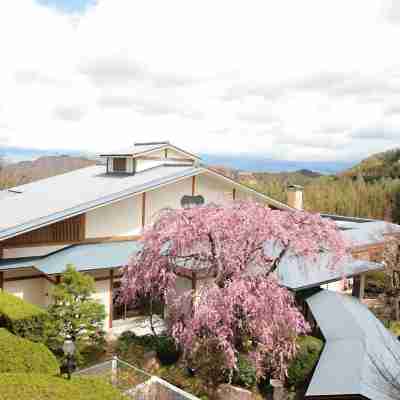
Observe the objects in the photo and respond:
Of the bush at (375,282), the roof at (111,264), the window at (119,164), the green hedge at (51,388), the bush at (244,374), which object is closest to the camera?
the green hedge at (51,388)

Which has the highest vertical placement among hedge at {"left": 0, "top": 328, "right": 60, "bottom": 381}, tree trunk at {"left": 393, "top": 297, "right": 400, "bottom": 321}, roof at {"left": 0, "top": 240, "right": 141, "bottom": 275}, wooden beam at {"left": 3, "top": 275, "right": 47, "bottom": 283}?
roof at {"left": 0, "top": 240, "right": 141, "bottom": 275}

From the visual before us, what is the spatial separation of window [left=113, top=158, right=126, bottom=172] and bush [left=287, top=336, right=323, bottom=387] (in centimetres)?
1106

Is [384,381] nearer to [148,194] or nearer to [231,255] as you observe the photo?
[231,255]

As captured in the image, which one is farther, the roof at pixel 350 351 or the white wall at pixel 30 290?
the white wall at pixel 30 290

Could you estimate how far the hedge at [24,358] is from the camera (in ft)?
24.9

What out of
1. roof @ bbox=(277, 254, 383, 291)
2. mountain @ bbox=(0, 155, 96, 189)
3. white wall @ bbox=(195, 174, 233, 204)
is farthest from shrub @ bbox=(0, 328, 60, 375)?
mountain @ bbox=(0, 155, 96, 189)

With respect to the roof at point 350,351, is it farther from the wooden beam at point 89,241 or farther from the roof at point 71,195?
the roof at point 71,195

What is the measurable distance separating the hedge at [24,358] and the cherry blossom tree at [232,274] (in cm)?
262

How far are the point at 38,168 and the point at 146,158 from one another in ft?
133

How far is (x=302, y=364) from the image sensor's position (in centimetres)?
1089

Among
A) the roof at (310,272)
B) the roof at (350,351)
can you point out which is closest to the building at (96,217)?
the roof at (310,272)

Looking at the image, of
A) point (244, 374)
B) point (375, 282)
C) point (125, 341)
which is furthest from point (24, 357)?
point (375, 282)

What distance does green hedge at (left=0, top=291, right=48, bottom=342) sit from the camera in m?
9.34

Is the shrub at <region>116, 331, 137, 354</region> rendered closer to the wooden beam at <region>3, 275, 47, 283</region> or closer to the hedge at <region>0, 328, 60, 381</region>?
the wooden beam at <region>3, 275, 47, 283</region>
